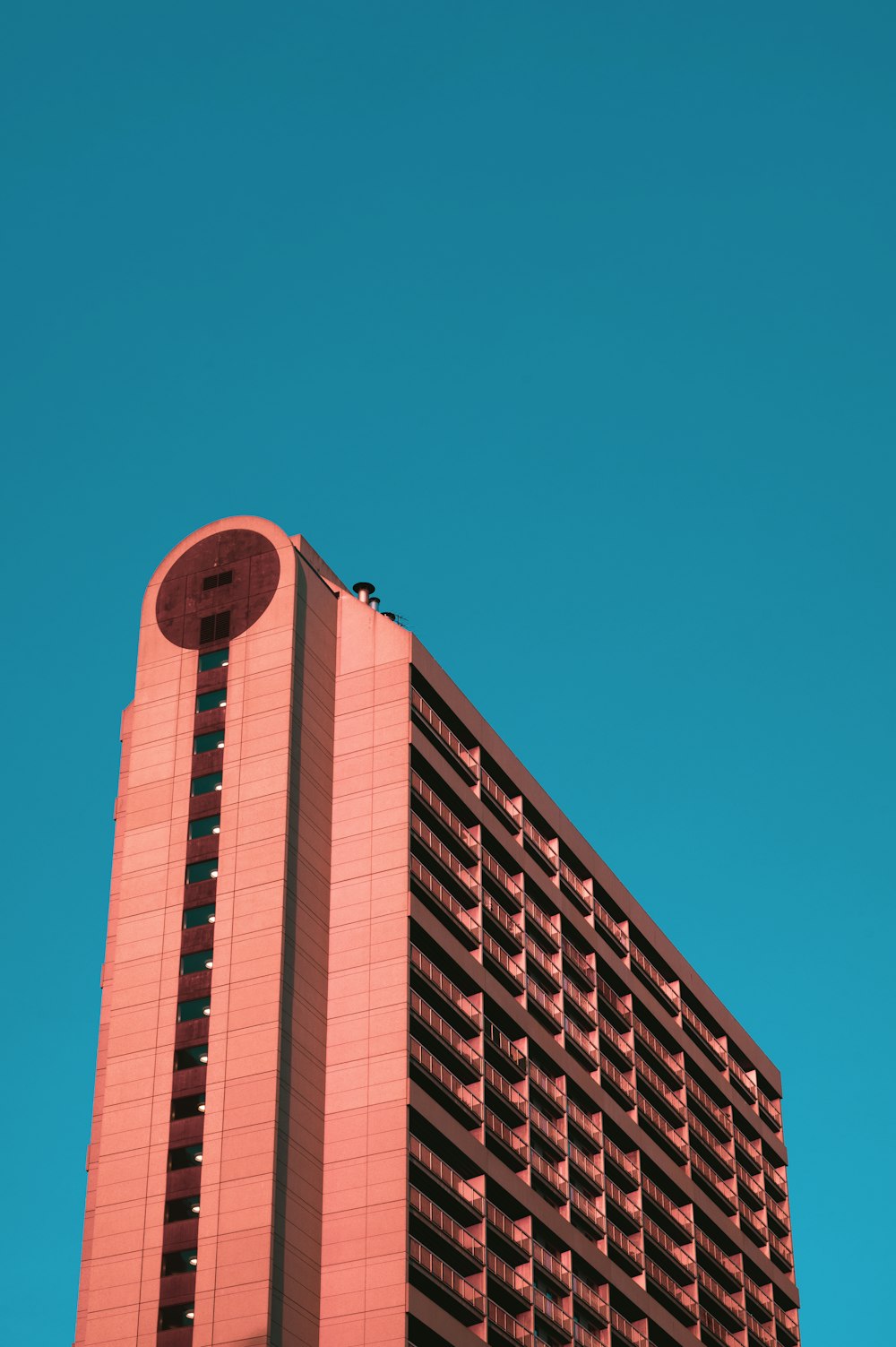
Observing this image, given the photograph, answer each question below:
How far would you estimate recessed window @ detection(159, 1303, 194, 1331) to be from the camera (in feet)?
291

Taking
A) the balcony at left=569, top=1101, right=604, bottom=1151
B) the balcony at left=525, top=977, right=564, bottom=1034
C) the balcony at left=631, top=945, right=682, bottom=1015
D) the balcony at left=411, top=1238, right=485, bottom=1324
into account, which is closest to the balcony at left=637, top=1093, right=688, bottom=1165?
the balcony at left=569, top=1101, right=604, bottom=1151

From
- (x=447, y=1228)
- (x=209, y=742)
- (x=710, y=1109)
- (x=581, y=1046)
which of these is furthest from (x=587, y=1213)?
(x=209, y=742)

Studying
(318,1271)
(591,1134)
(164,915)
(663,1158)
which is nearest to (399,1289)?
(318,1271)

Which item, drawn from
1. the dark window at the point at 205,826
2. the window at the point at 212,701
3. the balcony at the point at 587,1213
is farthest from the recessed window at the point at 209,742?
the balcony at the point at 587,1213

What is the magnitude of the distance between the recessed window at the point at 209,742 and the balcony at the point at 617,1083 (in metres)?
31.3

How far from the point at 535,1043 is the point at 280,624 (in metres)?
25.9

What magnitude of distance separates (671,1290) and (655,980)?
A: 20.2 metres

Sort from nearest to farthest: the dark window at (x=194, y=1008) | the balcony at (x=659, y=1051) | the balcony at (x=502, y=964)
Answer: the dark window at (x=194, y=1008) < the balcony at (x=502, y=964) < the balcony at (x=659, y=1051)

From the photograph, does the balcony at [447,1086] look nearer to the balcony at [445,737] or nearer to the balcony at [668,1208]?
the balcony at [445,737]

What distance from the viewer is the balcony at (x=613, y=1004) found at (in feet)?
408

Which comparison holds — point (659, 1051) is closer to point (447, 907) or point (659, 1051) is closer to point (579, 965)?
point (579, 965)

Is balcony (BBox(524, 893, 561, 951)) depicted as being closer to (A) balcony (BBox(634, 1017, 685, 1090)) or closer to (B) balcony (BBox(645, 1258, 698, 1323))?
(A) balcony (BBox(634, 1017, 685, 1090))

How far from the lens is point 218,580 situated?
109m

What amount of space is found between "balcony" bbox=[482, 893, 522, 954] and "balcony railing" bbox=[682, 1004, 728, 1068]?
26.8m
